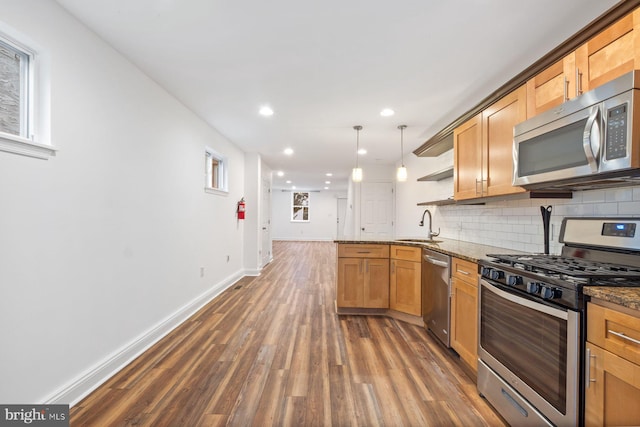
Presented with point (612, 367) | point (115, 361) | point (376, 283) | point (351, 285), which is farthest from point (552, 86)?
point (115, 361)

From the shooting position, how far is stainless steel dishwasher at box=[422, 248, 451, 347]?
2.59 meters

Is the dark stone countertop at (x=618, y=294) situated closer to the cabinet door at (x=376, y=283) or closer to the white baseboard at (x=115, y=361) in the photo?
the cabinet door at (x=376, y=283)

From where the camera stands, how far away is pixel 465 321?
7.54 feet

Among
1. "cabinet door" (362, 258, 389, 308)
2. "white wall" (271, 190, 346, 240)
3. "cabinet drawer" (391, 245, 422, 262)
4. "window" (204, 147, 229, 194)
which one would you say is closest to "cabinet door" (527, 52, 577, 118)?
"cabinet drawer" (391, 245, 422, 262)

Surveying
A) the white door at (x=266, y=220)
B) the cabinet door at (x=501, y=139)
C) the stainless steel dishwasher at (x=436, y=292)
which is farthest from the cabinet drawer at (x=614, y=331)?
the white door at (x=266, y=220)

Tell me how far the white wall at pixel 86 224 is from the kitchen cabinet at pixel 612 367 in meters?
2.75

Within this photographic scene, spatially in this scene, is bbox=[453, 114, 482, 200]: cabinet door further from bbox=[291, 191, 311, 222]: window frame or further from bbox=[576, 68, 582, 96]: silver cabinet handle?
bbox=[291, 191, 311, 222]: window frame

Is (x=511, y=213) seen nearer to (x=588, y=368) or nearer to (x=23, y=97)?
(x=588, y=368)

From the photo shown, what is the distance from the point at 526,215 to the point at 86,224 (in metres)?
3.38

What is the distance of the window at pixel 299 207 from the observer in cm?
1305

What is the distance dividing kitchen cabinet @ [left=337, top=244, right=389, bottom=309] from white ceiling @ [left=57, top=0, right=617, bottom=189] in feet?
5.50

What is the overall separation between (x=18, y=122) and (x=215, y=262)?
3034 millimetres

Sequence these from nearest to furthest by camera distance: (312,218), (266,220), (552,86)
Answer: (552,86), (266,220), (312,218)

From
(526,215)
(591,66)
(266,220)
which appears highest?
(591,66)
